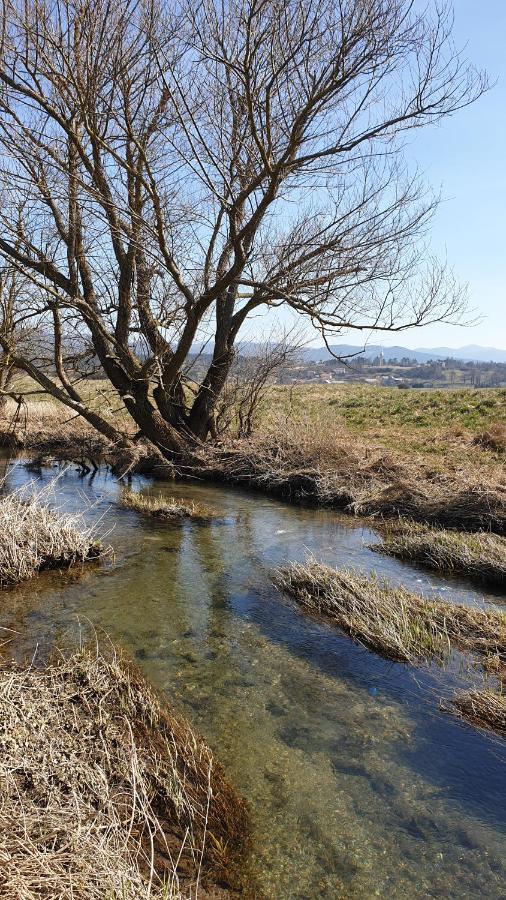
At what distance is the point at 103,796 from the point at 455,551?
6.36m

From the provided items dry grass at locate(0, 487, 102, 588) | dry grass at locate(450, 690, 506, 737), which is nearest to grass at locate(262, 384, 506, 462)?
dry grass at locate(0, 487, 102, 588)

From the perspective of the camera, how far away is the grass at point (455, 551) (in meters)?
8.16

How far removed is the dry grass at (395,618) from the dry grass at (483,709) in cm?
A: 79

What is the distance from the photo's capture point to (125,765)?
12.5 ft

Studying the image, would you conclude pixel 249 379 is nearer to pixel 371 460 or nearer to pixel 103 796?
pixel 371 460

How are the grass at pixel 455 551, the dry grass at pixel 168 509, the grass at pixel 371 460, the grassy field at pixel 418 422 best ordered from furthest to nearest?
the grassy field at pixel 418 422 → the dry grass at pixel 168 509 → the grass at pixel 371 460 → the grass at pixel 455 551

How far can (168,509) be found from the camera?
37.6 feet

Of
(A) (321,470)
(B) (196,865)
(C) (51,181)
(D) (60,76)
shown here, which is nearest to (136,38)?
(D) (60,76)

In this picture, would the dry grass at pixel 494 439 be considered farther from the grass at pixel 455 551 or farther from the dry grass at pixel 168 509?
the dry grass at pixel 168 509

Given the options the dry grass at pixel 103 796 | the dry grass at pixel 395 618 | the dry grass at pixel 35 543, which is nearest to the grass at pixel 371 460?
the dry grass at pixel 395 618

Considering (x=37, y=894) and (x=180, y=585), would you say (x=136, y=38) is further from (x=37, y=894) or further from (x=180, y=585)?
(x=37, y=894)

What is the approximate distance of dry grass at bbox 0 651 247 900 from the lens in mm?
2760

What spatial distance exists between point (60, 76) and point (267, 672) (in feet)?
33.8

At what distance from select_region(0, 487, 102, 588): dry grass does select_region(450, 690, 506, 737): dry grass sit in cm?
530
